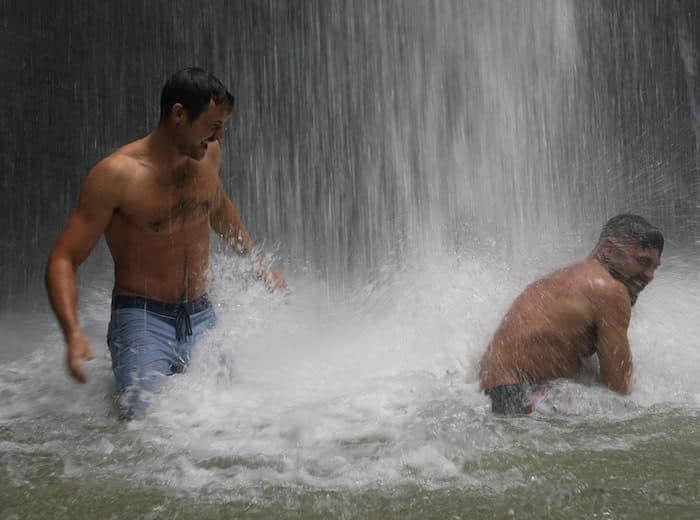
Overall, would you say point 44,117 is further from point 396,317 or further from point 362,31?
point 396,317

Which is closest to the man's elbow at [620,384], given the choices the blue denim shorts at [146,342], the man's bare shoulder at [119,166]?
the blue denim shorts at [146,342]

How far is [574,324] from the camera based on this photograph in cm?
312

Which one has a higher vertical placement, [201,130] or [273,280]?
[201,130]

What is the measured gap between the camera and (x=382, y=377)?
3688 millimetres

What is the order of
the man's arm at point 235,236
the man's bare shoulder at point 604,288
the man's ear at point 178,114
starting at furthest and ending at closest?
the man's arm at point 235,236
the man's bare shoulder at point 604,288
the man's ear at point 178,114

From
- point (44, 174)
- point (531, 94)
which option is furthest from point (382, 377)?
point (44, 174)

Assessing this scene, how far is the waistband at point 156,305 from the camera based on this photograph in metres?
3.19

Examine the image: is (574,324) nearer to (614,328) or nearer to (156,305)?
(614,328)

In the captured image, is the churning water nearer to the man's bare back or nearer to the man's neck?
the man's bare back

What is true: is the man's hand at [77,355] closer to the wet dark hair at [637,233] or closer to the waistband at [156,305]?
the waistband at [156,305]

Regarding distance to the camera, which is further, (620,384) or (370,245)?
(370,245)

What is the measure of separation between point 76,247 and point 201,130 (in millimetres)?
641

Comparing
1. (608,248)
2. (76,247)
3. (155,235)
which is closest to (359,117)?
(608,248)

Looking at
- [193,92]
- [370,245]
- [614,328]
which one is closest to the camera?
[193,92]
